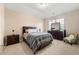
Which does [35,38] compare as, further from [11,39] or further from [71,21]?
[71,21]

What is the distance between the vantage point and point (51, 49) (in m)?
1.59

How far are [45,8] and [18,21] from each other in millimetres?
666

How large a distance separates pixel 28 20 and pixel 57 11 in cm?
68

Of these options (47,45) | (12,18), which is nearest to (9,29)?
(12,18)

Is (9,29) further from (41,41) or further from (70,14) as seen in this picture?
(70,14)

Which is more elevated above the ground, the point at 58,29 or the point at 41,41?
the point at 58,29

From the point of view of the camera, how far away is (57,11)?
1.62 metres

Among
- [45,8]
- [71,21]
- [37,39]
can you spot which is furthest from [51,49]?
[45,8]

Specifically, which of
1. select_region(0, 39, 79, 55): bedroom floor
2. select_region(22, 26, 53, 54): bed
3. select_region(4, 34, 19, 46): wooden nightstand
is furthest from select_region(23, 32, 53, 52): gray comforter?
select_region(4, 34, 19, 46): wooden nightstand

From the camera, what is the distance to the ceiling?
155cm

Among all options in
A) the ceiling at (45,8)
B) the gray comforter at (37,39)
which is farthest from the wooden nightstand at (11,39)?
the ceiling at (45,8)

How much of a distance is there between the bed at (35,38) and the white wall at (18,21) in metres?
0.11

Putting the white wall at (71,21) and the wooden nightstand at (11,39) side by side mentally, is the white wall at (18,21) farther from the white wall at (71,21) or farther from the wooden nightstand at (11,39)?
the white wall at (71,21)
